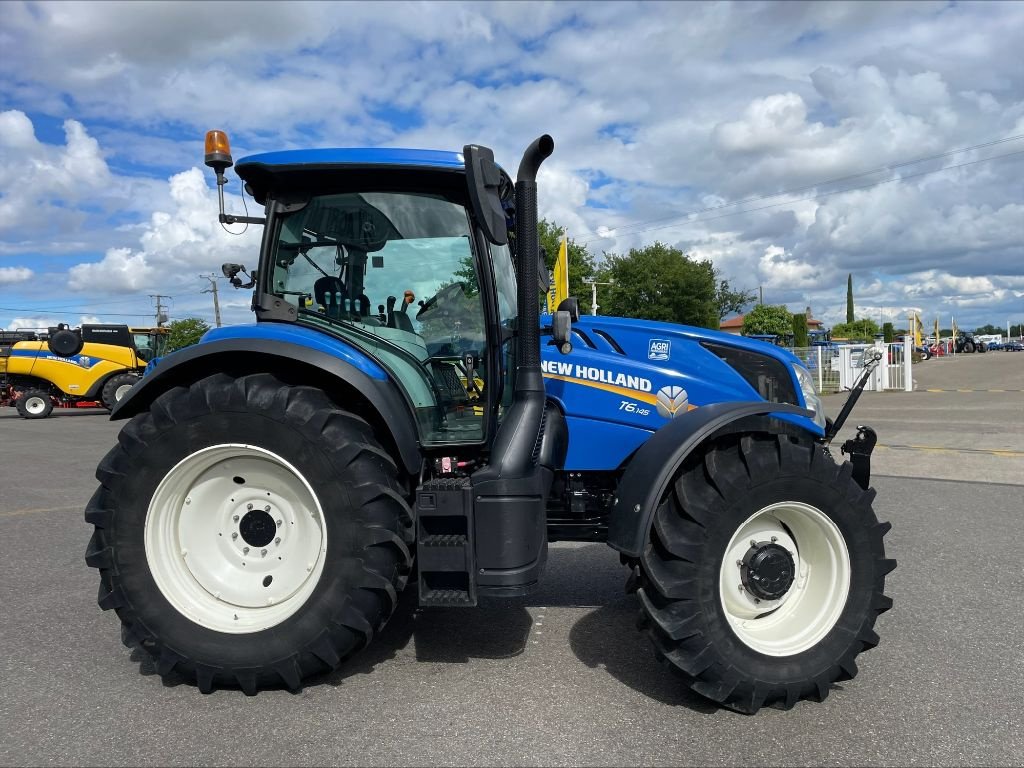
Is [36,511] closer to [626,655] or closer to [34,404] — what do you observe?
[626,655]

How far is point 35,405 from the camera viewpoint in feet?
66.5

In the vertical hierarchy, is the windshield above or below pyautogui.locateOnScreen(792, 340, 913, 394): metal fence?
above

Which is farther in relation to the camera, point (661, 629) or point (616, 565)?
point (616, 565)

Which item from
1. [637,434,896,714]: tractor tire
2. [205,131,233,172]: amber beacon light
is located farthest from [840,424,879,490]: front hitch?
[205,131,233,172]: amber beacon light

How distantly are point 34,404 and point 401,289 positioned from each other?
68.1ft

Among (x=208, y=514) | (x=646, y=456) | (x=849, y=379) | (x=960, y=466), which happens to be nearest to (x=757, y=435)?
(x=646, y=456)

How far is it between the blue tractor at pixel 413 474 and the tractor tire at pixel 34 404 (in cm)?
1996

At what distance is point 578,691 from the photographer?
3188 millimetres

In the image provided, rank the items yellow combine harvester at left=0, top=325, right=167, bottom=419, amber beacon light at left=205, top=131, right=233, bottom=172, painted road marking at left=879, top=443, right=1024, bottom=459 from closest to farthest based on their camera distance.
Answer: amber beacon light at left=205, top=131, right=233, bottom=172, painted road marking at left=879, top=443, right=1024, bottom=459, yellow combine harvester at left=0, top=325, right=167, bottom=419

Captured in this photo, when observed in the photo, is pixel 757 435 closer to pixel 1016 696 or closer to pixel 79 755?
pixel 1016 696

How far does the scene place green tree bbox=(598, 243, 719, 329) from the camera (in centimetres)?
5044

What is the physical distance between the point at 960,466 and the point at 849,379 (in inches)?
537

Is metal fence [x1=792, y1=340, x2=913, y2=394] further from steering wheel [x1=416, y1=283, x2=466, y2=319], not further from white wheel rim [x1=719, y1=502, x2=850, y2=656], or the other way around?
steering wheel [x1=416, y1=283, x2=466, y2=319]

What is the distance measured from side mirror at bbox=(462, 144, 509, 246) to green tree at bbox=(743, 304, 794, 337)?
163 feet
